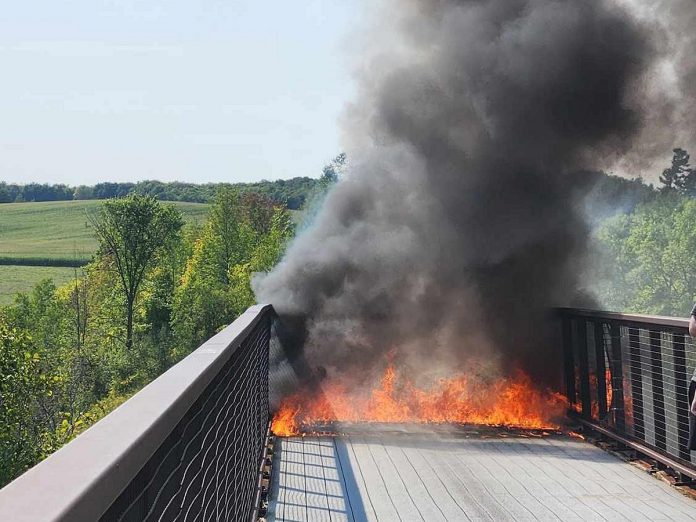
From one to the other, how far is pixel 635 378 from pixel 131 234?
2174 inches

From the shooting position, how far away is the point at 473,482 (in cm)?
539

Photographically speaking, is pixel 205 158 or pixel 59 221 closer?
pixel 59 221

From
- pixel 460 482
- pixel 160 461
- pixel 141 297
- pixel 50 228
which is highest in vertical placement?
pixel 50 228

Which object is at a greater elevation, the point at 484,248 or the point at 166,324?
the point at 484,248

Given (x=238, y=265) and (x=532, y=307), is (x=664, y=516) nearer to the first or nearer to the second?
(x=532, y=307)

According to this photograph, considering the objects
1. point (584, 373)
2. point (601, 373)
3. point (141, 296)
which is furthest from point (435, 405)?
point (141, 296)

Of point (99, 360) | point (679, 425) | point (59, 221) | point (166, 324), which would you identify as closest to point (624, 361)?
point (679, 425)

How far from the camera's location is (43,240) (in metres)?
88.6

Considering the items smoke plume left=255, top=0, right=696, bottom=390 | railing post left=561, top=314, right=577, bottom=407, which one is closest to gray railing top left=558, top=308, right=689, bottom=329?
railing post left=561, top=314, right=577, bottom=407

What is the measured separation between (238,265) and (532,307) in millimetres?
47696

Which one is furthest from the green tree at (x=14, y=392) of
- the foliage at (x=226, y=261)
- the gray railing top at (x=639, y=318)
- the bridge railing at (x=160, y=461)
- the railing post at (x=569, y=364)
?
the bridge railing at (x=160, y=461)

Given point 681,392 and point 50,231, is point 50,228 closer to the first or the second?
point 50,231

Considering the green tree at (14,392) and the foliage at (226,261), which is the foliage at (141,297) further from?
the green tree at (14,392)

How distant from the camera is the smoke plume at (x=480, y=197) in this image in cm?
953
